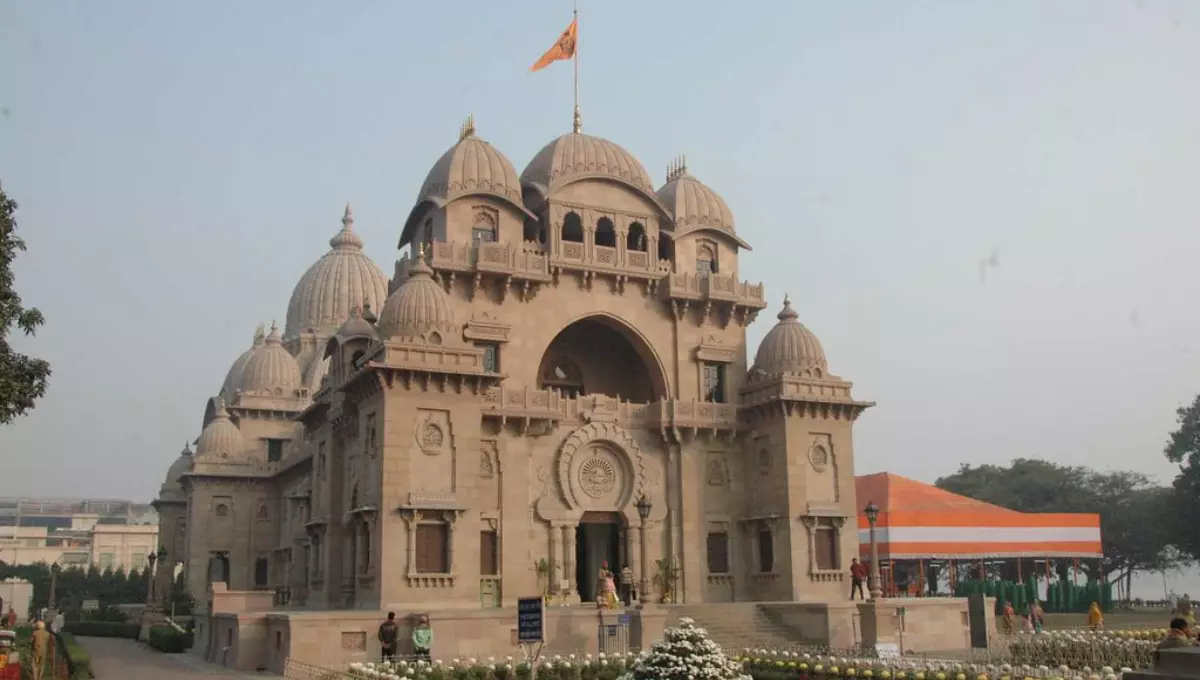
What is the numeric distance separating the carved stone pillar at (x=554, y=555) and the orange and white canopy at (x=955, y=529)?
66.8 ft

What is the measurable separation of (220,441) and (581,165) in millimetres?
27568

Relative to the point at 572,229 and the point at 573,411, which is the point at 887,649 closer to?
the point at 573,411

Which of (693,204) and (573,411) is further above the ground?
(693,204)

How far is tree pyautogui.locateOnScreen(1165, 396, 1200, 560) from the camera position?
60062 mm

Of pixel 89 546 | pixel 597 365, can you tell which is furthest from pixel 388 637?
pixel 89 546

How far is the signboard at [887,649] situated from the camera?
28.2 metres

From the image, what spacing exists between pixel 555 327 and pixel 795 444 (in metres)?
9.46

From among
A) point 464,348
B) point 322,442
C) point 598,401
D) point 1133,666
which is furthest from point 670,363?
point 1133,666

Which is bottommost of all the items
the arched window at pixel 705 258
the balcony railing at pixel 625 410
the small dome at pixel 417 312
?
the balcony railing at pixel 625 410

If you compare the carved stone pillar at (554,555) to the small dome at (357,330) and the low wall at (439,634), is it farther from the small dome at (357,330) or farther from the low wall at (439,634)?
the small dome at (357,330)

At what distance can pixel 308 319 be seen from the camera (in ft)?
228

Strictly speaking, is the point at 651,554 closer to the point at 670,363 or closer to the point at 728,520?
the point at 728,520

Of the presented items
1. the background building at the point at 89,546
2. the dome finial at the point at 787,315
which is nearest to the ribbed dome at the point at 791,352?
the dome finial at the point at 787,315

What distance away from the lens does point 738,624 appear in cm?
3553
